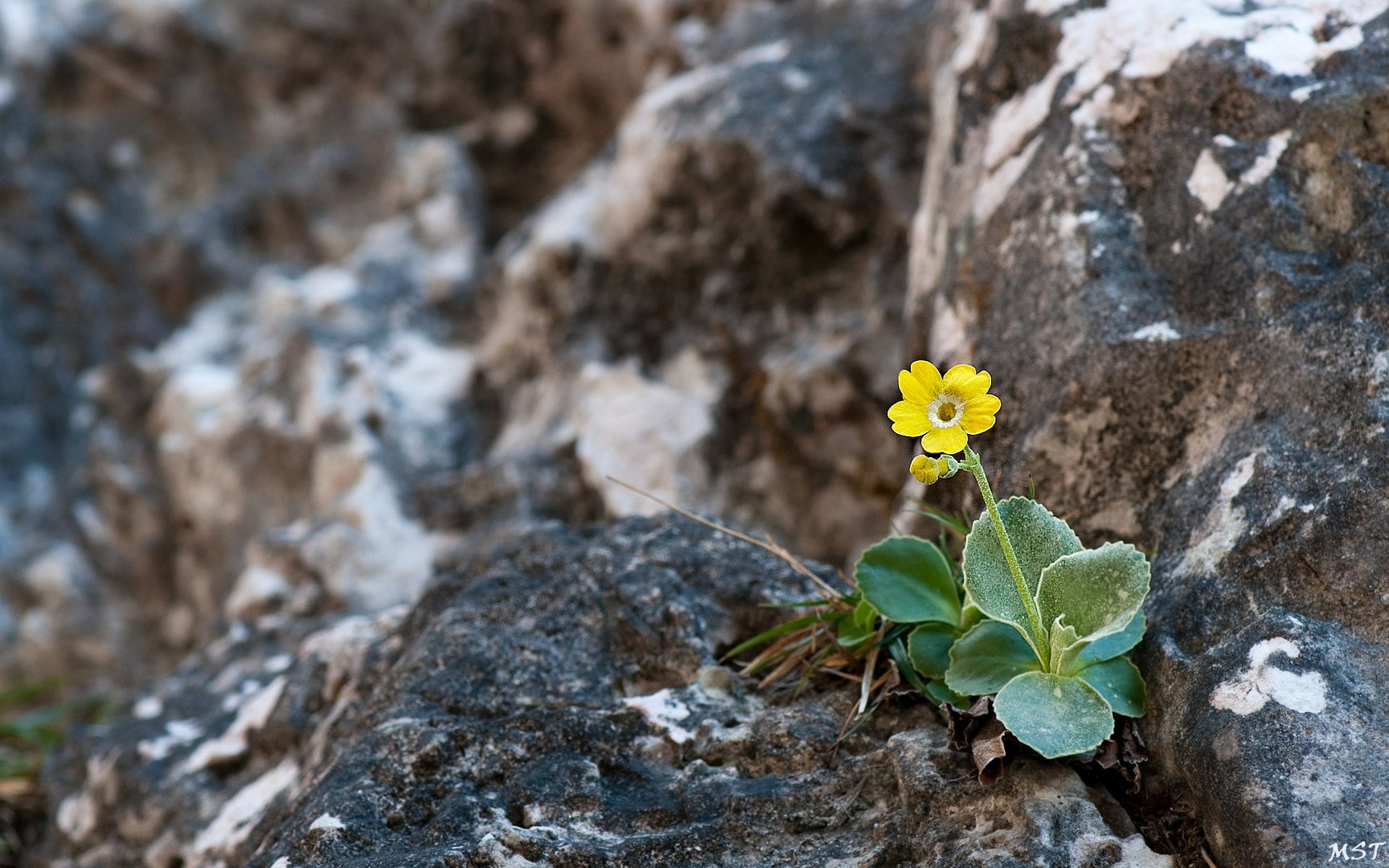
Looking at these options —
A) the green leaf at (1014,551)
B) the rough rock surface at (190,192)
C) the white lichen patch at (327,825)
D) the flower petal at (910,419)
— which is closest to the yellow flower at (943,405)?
the flower petal at (910,419)


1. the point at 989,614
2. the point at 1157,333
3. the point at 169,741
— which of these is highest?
the point at 1157,333

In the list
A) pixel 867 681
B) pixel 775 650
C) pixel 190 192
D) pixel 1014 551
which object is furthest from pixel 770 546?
pixel 190 192

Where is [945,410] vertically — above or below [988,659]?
above

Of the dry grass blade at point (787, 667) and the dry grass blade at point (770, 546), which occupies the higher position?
the dry grass blade at point (770, 546)

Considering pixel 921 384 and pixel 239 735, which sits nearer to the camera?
pixel 921 384

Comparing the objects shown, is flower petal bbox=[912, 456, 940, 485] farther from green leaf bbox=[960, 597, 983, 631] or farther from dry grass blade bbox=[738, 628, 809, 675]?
dry grass blade bbox=[738, 628, 809, 675]

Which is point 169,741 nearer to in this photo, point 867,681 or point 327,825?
point 327,825

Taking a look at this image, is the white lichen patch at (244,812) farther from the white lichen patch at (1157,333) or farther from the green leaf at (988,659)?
the white lichen patch at (1157,333)
